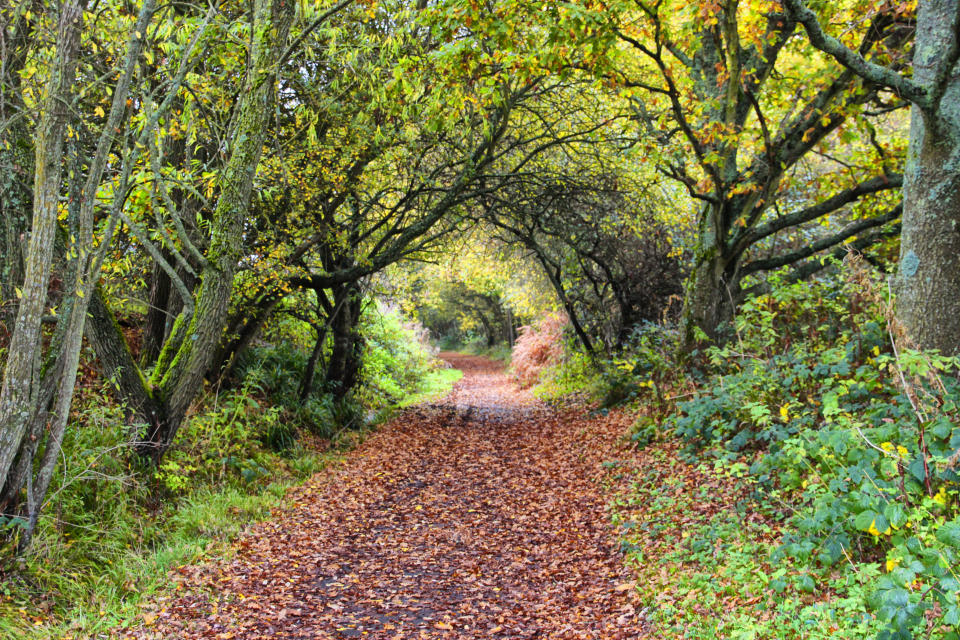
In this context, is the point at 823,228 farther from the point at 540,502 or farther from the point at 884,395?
the point at 540,502

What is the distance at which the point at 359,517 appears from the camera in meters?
6.53

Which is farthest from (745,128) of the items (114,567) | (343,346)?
(114,567)

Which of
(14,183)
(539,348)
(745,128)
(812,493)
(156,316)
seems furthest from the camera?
(539,348)

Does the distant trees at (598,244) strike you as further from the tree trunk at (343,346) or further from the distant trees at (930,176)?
the distant trees at (930,176)

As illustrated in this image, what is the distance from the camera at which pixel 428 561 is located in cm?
538

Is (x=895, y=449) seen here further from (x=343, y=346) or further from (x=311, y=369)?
(x=343, y=346)

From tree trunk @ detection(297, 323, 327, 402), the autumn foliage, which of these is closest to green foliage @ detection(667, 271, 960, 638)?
tree trunk @ detection(297, 323, 327, 402)

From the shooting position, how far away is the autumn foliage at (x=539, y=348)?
57.2 feet

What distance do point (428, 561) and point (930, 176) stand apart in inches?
207

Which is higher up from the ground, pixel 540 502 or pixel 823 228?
pixel 823 228

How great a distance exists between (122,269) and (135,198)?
1.58 m

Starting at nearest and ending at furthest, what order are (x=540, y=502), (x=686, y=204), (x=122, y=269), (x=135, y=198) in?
(x=135, y=198) → (x=540, y=502) → (x=122, y=269) → (x=686, y=204)

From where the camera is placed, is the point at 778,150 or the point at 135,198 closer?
the point at 135,198

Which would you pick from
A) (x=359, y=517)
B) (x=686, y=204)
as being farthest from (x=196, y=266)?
(x=686, y=204)
